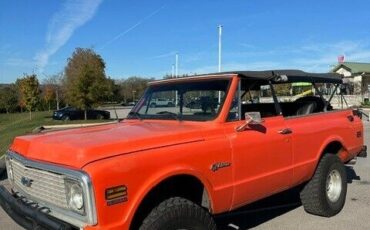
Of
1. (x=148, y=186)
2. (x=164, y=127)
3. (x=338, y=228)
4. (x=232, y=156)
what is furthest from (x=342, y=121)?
(x=148, y=186)

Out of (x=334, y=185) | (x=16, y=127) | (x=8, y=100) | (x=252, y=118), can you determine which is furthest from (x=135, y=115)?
(x=8, y=100)

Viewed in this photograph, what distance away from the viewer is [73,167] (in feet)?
11.1

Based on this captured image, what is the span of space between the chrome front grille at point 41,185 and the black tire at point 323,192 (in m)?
3.59

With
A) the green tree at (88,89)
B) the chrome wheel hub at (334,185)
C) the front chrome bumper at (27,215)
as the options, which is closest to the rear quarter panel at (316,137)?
the chrome wheel hub at (334,185)

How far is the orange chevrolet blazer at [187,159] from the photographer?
3420 millimetres

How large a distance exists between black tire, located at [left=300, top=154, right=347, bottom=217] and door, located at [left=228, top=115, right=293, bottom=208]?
730 millimetres

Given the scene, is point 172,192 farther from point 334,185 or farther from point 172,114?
point 334,185

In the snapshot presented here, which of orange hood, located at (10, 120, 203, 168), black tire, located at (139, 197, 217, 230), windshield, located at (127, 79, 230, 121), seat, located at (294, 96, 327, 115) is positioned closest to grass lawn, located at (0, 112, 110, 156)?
windshield, located at (127, 79, 230, 121)

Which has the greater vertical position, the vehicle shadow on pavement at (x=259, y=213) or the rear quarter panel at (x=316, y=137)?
the rear quarter panel at (x=316, y=137)

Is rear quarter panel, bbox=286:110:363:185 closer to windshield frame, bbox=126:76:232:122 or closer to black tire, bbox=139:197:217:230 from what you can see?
windshield frame, bbox=126:76:232:122

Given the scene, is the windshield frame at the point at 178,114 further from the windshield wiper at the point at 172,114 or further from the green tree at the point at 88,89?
the green tree at the point at 88,89

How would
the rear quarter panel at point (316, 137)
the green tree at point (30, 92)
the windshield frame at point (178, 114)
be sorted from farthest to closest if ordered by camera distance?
1. the green tree at point (30, 92)
2. the rear quarter panel at point (316, 137)
3. the windshield frame at point (178, 114)

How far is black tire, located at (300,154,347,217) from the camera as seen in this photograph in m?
5.95

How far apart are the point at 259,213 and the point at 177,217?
9.35 feet
